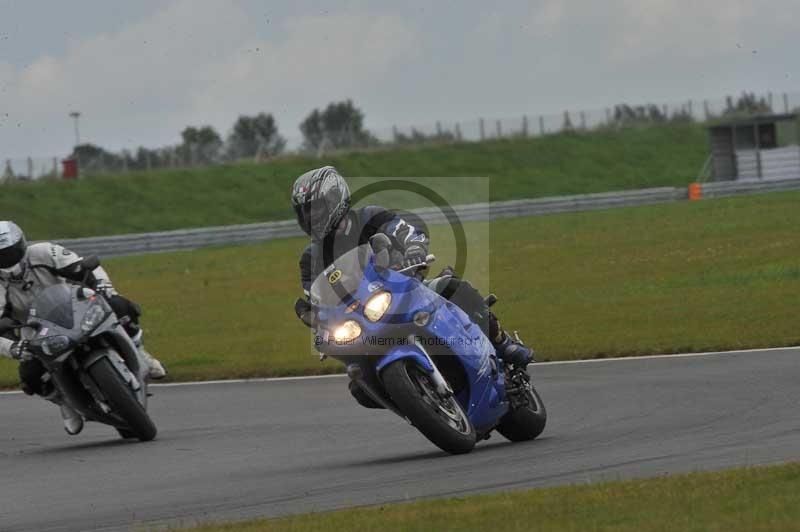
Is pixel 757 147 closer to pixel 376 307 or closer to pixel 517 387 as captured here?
pixel 517 387

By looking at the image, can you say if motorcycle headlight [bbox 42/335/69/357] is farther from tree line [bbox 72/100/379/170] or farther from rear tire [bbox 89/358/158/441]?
tree line [bbox 72/100/379/170]

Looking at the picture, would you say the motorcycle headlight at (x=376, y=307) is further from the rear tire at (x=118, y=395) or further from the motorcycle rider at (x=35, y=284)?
the motorcycle rider at (x=35, y=284)

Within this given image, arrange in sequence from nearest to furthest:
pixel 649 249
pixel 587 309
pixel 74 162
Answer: pixel 587 309
pixel 649 249
pixel 74 162

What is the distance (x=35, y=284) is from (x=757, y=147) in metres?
44.9

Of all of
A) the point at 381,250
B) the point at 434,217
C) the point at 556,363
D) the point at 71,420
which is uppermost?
the point at 381,250

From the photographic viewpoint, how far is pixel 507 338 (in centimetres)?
977

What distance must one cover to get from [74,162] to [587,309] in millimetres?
44072

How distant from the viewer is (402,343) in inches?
342

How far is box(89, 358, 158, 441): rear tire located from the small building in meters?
43.7

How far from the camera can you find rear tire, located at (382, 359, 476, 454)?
848 centimetres

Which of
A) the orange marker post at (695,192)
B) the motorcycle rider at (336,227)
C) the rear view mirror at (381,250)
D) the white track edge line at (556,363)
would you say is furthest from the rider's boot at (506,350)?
the orange marker post at (695,192)

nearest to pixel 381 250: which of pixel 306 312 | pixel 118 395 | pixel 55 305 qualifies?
pixel 306 312

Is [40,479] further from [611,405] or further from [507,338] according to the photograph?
[611,405]

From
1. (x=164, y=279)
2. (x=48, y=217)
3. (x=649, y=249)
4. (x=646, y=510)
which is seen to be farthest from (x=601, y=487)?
(x=48, y=217)
